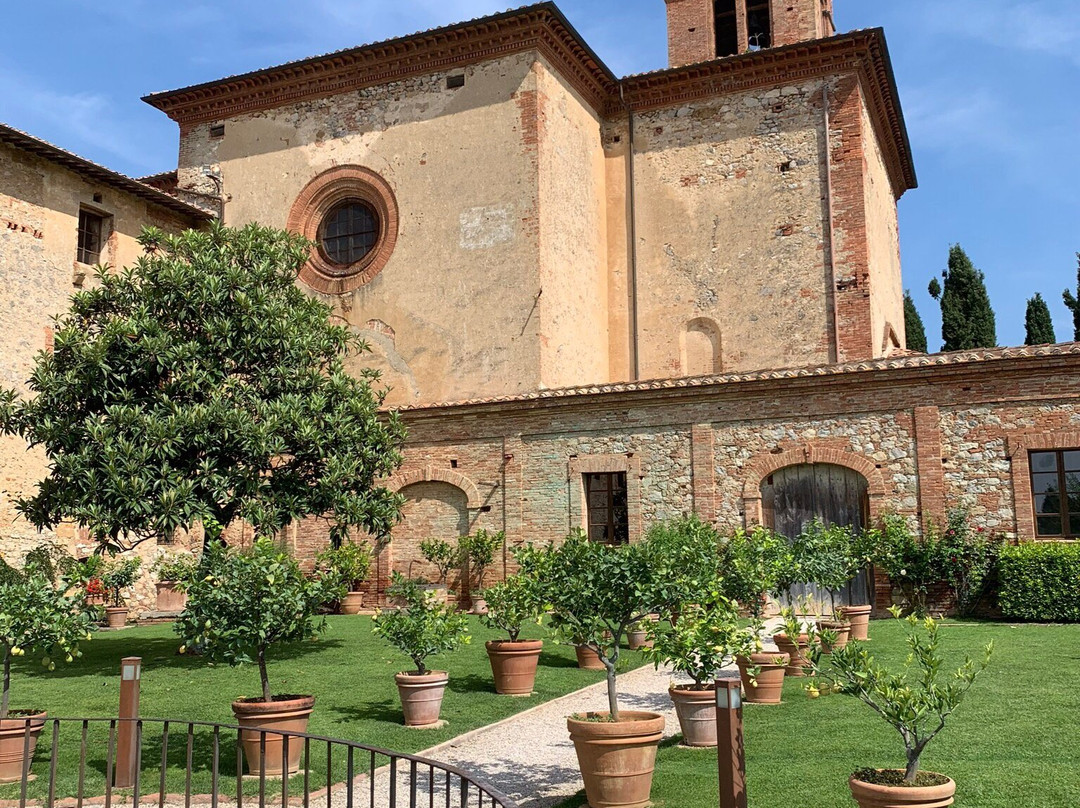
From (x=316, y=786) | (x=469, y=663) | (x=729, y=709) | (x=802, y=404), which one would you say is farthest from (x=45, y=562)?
(x=729, y=709)

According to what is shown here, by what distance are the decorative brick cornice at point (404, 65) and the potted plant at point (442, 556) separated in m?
10.6

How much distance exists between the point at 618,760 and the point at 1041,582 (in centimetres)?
1029

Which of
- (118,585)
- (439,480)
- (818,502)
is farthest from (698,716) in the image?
(439,480)

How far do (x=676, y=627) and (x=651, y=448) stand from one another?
1019cm

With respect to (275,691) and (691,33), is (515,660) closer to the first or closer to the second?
(275,691)

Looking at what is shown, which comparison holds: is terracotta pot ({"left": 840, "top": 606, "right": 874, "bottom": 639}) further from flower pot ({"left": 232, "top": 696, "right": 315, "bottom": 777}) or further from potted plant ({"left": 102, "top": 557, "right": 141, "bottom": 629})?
potted plant ({"left": 102, "top": 557, "right": 141, "bottom": 629})

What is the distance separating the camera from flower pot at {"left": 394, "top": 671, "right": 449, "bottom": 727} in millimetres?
9320

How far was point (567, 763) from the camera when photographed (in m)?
7.98

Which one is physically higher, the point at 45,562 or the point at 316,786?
the point at 45,562

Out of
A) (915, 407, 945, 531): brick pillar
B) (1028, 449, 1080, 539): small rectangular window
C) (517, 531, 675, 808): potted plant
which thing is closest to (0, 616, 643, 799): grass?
(517, 531, 675, 808): potted plant

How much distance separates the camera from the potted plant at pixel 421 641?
9344 mm

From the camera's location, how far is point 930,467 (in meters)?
15.6

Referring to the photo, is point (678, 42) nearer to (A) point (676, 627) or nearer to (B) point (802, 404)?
(B) point (802, 404)

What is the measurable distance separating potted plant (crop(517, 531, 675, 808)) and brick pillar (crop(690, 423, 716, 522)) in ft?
30.1
